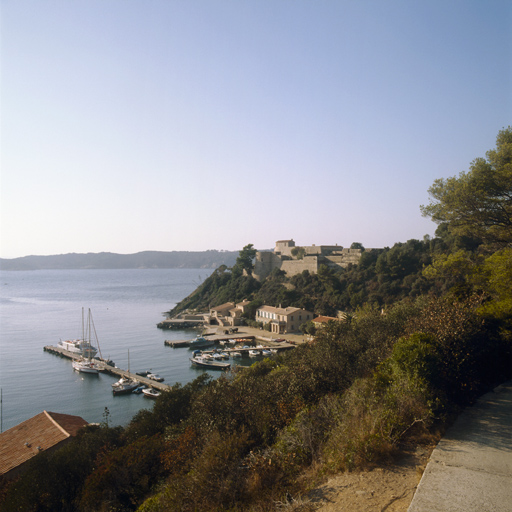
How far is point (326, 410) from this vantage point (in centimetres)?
570

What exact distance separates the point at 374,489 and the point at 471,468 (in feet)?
3.74

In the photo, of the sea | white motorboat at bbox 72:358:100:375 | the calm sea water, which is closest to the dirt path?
the sea

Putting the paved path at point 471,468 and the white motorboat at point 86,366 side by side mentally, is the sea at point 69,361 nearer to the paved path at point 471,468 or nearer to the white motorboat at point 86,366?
the white motorboat at point 86,366

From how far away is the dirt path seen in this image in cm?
359

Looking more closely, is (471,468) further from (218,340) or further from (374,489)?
(218,340)

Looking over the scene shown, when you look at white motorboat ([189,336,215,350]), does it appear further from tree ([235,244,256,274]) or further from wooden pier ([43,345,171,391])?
tree ([235,244,256,274])

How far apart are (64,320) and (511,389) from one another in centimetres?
5861

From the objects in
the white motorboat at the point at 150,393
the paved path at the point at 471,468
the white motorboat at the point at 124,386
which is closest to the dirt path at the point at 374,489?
the paved path at the point at 471,468

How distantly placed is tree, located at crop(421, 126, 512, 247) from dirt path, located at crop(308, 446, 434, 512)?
24.6 ft

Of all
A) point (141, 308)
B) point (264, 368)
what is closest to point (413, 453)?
point (264, 368)

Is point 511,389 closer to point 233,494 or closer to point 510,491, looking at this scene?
point 510,491

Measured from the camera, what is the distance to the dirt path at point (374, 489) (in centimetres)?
359

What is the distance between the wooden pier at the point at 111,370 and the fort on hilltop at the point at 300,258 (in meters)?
26.5

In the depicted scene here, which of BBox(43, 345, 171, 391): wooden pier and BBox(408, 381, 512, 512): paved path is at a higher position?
BBox(408, 381, 512, 512): paved path
